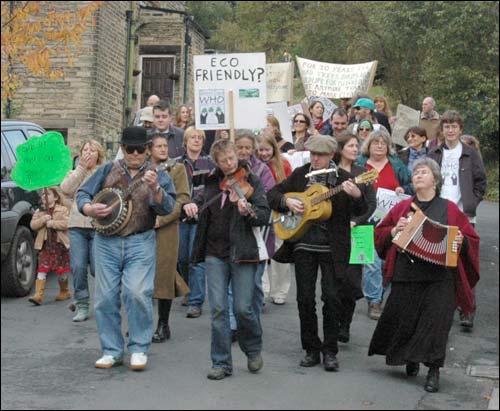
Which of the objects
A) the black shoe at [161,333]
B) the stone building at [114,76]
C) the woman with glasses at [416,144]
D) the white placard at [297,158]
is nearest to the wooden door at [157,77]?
the stone building at [114,76]

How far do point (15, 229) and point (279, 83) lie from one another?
6.07 m

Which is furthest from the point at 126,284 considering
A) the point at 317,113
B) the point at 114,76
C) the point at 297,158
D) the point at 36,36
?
the point at 114,76

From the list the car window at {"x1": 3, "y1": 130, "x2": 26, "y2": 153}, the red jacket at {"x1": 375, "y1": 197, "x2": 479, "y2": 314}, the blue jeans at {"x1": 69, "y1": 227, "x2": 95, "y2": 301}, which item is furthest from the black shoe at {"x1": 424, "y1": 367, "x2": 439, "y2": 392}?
the car window at {"x1": 3, "y1": 130, "x2": 26, "y2": 153}

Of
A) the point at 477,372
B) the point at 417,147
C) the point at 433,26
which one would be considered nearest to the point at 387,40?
the point at 433,26

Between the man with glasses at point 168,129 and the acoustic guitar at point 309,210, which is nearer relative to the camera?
the acoustic guitar at point 309,210

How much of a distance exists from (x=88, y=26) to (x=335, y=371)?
1618 centimetres

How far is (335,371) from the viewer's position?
8.01m

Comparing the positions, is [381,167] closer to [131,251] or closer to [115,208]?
[131,251]

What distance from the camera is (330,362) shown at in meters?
7.97

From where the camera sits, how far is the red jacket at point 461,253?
7.88m

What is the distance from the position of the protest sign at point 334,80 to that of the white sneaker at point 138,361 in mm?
9326

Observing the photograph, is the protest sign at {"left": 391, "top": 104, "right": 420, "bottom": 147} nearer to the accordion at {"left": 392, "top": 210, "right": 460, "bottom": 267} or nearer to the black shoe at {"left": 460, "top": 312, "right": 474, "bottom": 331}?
the black shoe at {"left": 460, "top": 312, "right": 474, "bottom": 331}

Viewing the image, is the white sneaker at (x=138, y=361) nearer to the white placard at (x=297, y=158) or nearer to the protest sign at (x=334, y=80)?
the white placard at (x=297, y=158)

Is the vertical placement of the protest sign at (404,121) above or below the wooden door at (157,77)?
below
